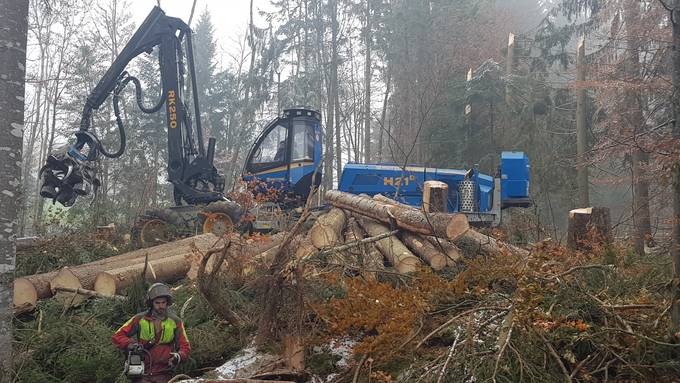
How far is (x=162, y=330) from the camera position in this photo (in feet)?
14.3

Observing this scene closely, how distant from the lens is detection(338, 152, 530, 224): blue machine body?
12188 mm

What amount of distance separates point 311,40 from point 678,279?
26.0m

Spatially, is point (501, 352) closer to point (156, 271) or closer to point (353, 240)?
point (353, 240)

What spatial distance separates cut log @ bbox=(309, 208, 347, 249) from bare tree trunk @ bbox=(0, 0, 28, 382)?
353cm

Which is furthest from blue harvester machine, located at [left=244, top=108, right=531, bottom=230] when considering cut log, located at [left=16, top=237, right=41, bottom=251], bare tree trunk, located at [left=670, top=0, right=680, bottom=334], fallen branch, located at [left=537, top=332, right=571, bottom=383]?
fallen branch, located at [left=537, top=332, right=571, bottom=383]

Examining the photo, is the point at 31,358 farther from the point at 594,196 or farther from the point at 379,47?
the point at 594,196

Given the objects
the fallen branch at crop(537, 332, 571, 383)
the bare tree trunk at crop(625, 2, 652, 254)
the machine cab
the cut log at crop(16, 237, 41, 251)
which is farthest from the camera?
the machine cab

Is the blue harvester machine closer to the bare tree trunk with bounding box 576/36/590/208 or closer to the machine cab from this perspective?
the machine cab

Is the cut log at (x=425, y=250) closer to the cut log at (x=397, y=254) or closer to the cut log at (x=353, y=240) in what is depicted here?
the cut log at (x=397, y=254)

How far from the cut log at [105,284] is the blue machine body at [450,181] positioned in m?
6.91

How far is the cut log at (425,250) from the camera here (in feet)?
23.0

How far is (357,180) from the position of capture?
1277 cm

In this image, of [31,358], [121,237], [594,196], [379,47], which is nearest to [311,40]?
[379,47]

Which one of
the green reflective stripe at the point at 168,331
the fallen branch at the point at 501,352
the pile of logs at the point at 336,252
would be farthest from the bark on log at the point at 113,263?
the fallen branch at the point at 501,352
